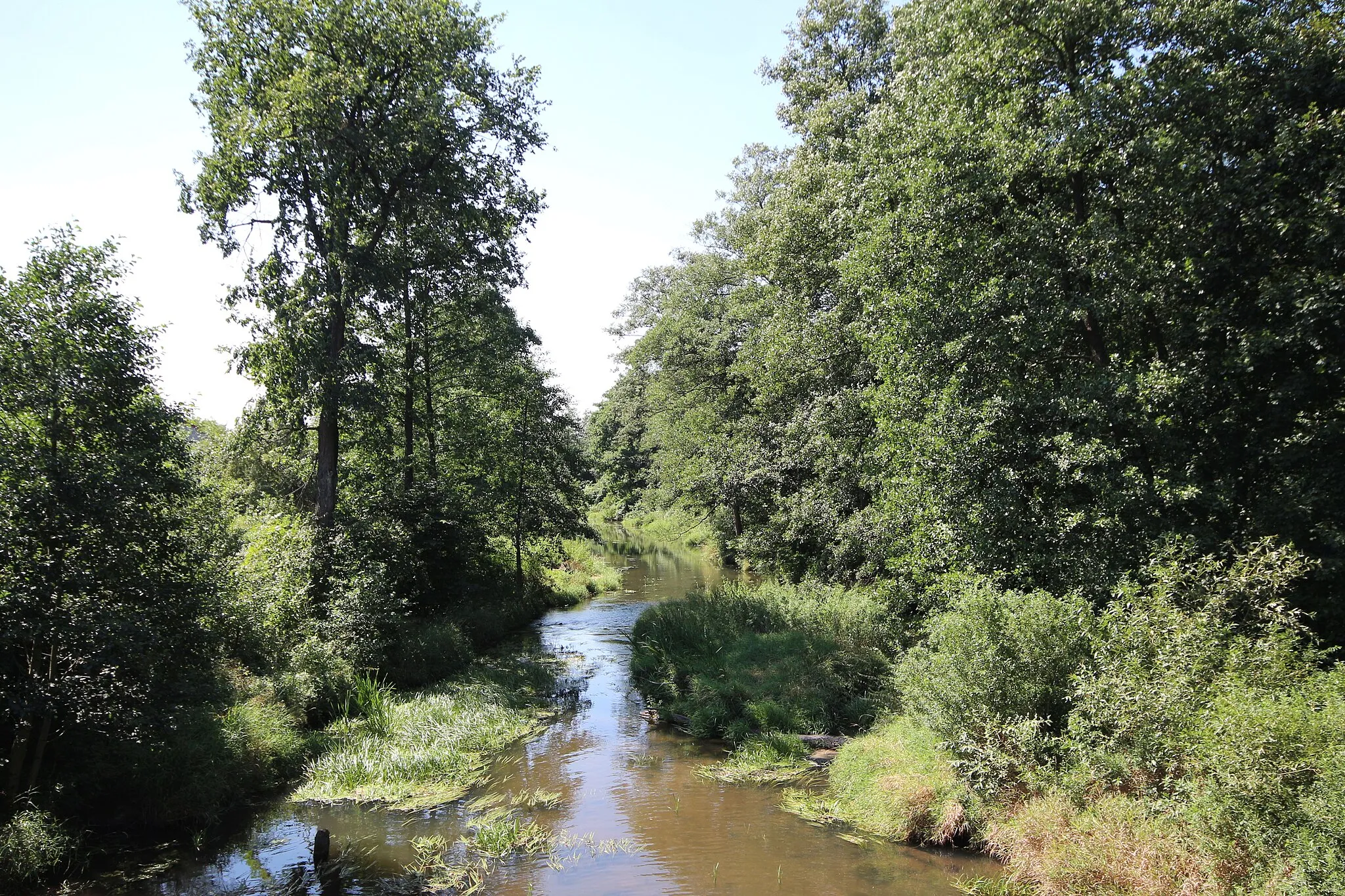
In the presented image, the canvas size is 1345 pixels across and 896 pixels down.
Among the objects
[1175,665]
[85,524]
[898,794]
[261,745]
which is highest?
[85,524]

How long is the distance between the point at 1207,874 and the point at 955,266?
9699 millimetres

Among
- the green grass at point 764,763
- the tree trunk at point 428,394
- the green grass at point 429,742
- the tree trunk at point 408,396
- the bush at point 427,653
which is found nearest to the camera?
the green grass at point 429,742

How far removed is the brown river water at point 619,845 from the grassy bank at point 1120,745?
63 cm

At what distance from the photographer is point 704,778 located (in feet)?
39.3

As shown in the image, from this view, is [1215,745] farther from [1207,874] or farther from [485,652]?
[485,652]

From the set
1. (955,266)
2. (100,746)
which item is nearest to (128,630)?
(100,746)

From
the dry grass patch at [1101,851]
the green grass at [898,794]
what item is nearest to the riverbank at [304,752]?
the green grass at [898,794]

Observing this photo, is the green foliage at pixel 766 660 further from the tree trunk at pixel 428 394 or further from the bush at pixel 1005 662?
the tree trunk at pixel 428 394

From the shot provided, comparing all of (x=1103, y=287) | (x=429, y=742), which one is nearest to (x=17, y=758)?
(x=429, y=742)

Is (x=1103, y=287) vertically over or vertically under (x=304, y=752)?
over

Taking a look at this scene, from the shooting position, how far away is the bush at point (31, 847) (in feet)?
26.0

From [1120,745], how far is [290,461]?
22.2m

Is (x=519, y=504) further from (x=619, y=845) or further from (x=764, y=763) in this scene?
(x=619, y=845)

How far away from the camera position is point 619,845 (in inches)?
382
